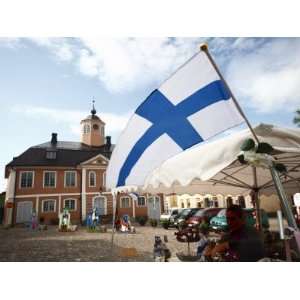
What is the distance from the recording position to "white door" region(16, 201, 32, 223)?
26.7 meters

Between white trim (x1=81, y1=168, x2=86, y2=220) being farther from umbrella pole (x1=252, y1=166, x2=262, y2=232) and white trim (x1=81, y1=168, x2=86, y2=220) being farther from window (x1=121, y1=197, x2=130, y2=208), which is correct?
umbrella pole (x1=252, y1=166, x2=262, y2=232)

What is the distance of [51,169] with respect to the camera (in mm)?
29734

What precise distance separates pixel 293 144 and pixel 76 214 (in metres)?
28.7

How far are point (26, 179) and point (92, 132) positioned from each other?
1178 centimetres

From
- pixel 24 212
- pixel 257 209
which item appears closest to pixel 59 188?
pixel 24 212

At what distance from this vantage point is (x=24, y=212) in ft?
88.5

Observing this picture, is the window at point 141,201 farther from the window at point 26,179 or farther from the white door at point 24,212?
the window at point 26,179

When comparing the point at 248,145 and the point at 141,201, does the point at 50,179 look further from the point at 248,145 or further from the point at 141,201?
the point at 248,145

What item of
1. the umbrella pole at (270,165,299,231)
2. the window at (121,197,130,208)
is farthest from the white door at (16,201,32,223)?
the umbrella pole at (270,165,299,231)

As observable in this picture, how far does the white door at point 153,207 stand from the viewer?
31.6 m

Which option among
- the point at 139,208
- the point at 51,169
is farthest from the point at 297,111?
the point at 51,169

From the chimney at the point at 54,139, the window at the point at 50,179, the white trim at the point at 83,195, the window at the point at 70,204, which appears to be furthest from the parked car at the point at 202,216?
the chimney at the point at 54,139
